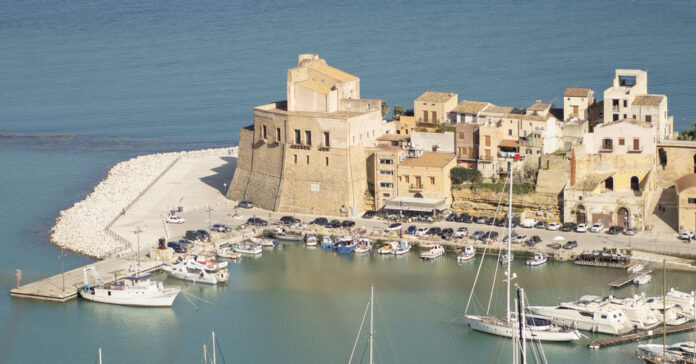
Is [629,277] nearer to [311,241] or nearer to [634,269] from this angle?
[634,269]

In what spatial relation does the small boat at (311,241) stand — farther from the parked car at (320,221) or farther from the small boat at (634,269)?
the small boat at (634,269)

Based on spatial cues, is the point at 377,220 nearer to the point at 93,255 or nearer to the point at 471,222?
the point at 471,222

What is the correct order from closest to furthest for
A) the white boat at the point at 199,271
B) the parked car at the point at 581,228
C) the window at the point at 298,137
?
the white boat at the point at 199,271 → the parked car at the point at 581,228 → the window at the point at 298,137

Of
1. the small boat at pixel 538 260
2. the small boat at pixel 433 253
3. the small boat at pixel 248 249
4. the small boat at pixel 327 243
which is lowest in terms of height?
the small boat at pixel 538 260

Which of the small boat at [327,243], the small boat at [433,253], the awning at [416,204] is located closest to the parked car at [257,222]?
A: the small boat at [327,243]

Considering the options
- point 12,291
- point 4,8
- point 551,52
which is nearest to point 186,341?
point 12,291

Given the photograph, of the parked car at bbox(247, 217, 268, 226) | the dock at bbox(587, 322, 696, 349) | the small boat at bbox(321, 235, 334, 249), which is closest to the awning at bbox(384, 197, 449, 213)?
the small boat at bbox(321, 235, 334, 249)
